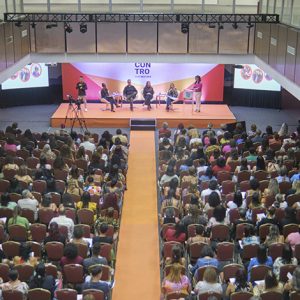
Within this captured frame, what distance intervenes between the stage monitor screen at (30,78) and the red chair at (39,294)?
50.1 feet

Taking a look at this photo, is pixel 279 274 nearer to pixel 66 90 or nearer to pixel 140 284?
pixel 140 284

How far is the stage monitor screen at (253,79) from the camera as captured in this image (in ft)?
70.8

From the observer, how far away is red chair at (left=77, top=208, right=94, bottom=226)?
387 inches

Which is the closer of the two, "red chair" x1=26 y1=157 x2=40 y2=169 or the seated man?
the seated man

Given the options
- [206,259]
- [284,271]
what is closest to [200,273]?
[206,259]

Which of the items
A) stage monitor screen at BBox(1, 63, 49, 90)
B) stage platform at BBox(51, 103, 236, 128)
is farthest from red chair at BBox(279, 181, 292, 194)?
stage monitor screen at BBox(1, 63, 49, 90)

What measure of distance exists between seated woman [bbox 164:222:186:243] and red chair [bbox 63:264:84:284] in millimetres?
1705

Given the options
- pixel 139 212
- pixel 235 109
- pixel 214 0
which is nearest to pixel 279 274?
pixel 139 212

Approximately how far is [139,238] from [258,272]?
3.50 m

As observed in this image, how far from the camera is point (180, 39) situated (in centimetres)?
1916

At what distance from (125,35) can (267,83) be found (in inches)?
239

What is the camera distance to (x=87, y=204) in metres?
10.1

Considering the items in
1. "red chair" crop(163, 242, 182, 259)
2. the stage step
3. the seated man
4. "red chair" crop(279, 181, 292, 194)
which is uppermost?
the seated man

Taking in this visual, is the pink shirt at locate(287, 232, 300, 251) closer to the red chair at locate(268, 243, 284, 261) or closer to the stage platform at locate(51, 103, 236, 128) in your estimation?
the red chair at locate(268, 243, 284, 261)
